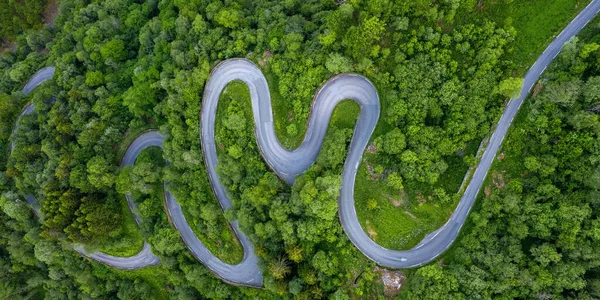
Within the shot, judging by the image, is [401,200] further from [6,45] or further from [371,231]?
[6,45]

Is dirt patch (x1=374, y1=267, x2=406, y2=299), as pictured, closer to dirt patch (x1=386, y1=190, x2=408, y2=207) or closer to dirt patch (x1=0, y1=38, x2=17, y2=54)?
dirt patch (x1=386, y1=190, x2=408, y2=207)

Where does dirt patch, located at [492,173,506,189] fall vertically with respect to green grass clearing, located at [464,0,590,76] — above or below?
below

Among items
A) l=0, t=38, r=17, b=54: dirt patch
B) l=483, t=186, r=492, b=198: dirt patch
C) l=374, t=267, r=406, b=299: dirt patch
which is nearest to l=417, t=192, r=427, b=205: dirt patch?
l=483, t=186, r=492, b=198: dirt patch

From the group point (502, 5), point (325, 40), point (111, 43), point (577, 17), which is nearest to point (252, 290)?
point (325, 40)

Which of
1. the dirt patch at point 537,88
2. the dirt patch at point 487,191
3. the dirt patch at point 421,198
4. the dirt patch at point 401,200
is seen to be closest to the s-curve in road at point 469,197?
the dirt patch at point 537,88

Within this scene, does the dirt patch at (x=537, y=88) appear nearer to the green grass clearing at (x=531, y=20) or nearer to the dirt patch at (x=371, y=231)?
the green grass clearing at (x=531, y=20)

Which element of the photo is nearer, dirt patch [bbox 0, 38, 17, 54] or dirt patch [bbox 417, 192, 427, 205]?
dirt patch [bbox 417, 192, 427, 205]
